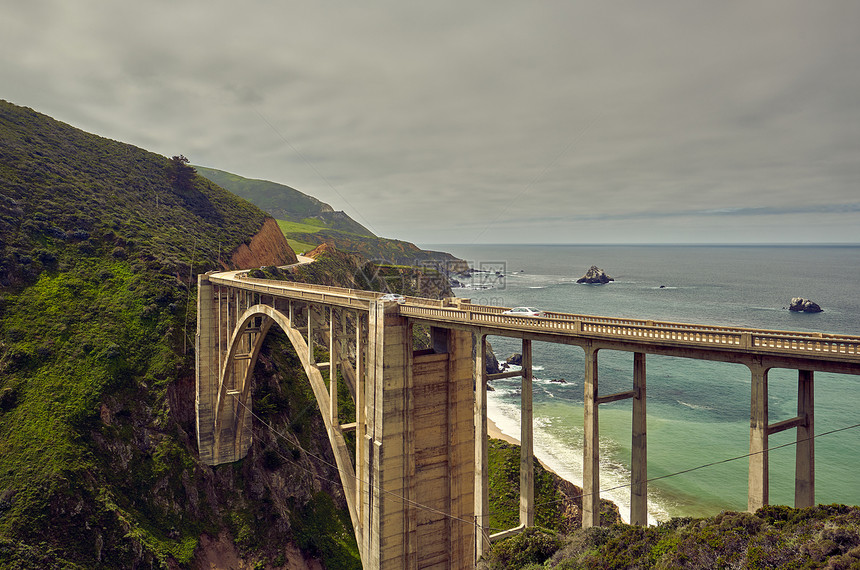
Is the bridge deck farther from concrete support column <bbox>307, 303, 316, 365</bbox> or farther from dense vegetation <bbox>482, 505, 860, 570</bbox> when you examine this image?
concrete support column <bbox>307, 303, 316, 365</bbox>

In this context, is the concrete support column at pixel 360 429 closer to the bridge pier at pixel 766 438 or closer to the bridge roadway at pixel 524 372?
the bridge roadway at pixel 524 372

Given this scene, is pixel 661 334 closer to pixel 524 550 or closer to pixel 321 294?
pixel 524 550

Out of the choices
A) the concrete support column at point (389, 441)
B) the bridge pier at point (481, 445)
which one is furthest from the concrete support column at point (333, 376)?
the bridge pier at point (481, 445)

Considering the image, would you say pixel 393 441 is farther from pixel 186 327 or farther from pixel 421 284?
pixel 421 284

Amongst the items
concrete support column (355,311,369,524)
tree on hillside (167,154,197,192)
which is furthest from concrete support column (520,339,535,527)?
tree on hillside (167,154,197,192)

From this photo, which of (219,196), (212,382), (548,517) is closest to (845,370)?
(548,517)
